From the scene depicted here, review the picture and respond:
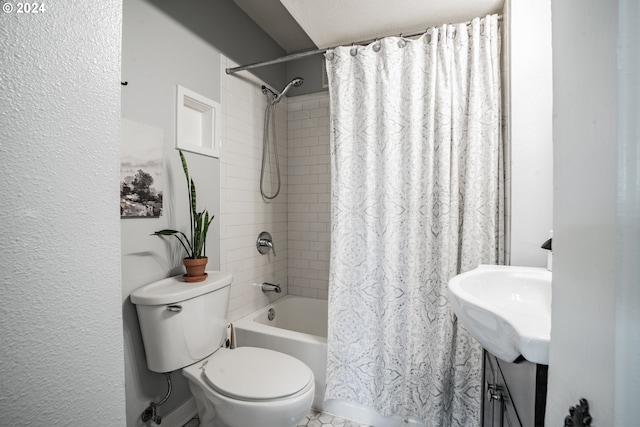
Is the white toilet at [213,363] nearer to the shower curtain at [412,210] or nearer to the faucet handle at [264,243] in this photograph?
the shower curtain at [412,210]

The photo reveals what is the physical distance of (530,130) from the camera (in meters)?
1.20

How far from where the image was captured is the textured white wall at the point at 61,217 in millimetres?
332

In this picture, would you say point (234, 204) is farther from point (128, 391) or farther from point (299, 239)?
point (128, 391)

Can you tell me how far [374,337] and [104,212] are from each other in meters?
1.44

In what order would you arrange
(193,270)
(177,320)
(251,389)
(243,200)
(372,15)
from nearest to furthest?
(251,389), (177,320), (193,270), (372,15), (243,200)

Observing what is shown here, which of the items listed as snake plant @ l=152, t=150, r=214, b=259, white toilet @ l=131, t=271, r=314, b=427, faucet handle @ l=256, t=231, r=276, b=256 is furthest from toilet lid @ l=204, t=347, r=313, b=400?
faucet handle @ l=256, t=231, r=276, b=256

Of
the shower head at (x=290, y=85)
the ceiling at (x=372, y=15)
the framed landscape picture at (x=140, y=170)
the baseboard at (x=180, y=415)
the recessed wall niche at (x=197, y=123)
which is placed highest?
the ceiling at (x=372, y=15)

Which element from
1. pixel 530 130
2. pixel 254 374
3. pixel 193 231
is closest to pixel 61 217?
pixel 254 374

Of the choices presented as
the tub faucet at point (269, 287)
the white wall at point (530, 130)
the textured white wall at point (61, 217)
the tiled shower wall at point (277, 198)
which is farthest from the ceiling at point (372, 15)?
the tub faucet at point (269, 287)

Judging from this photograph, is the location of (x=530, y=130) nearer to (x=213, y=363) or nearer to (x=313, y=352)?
(x=313, y=352)

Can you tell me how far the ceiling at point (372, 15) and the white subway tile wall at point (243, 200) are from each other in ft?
2.06

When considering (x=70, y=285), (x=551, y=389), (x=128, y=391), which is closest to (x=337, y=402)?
(x=128, y=391)

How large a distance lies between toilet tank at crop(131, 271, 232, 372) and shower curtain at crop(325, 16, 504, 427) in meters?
0.67

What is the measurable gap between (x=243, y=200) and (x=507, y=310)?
169 centimetres
